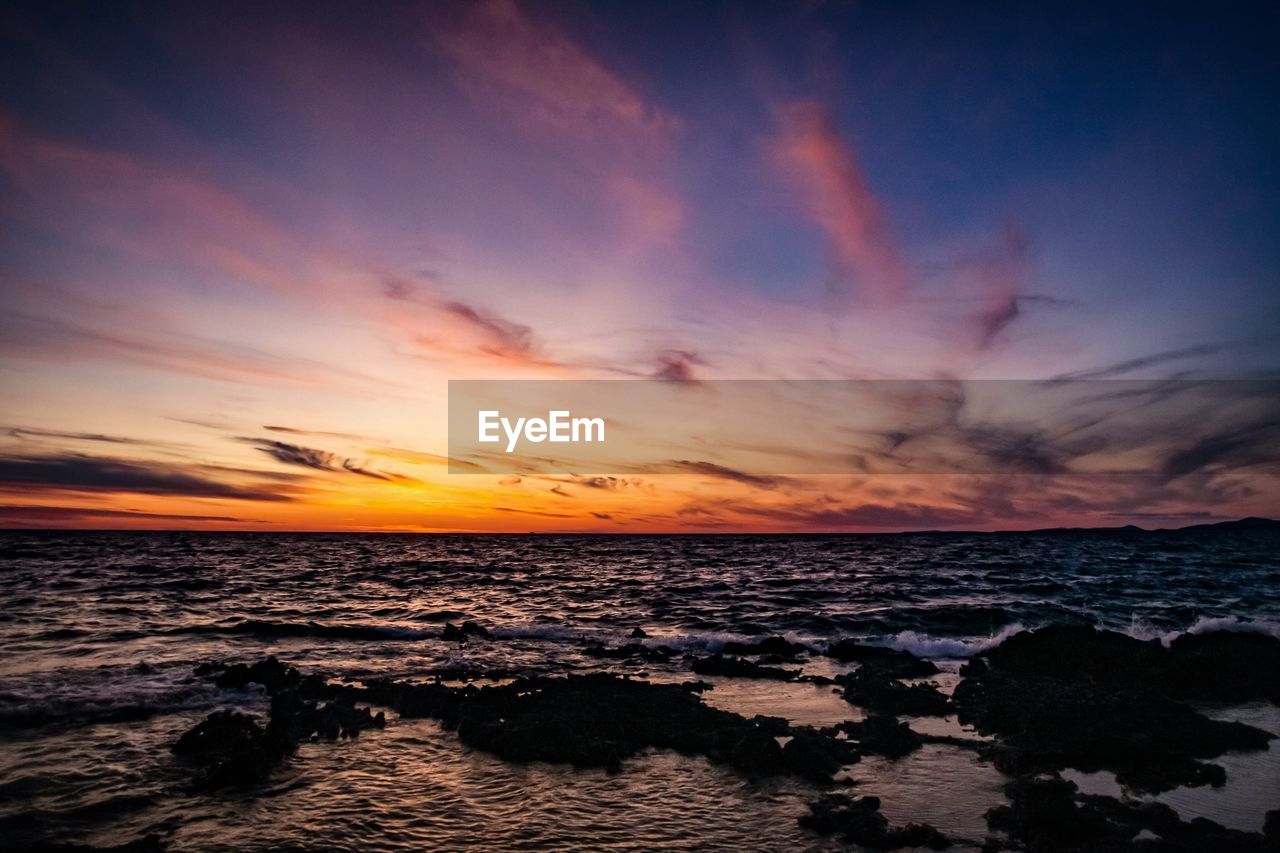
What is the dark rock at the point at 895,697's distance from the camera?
17.2 metres

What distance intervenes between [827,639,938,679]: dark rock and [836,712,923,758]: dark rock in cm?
665

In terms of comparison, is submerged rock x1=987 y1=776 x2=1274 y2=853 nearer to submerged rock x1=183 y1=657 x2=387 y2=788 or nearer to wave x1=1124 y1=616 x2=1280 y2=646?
submerged rock x1=183 y1=657 x2=387 y2=788

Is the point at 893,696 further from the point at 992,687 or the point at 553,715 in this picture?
the point at 553,715

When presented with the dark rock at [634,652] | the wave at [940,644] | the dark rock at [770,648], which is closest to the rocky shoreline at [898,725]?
the dark rock at [770,648]

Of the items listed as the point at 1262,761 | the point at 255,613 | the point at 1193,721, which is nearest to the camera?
the point at 1262,761

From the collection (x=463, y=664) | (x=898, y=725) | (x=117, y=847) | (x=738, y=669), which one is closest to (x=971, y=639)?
(x=738, y=669)

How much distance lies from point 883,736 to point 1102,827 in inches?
186

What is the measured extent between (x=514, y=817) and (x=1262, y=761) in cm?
1426

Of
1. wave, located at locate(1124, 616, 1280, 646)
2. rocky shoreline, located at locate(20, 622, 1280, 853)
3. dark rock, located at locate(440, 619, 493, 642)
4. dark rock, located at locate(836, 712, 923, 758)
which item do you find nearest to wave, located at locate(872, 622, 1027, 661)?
rocky shoreline, located at locate(20, 622, 1280, 853)

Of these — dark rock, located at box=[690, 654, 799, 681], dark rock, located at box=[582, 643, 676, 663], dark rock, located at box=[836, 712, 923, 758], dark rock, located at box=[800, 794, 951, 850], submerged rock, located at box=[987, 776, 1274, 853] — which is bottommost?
dark rock, located at box=[582, 643, 676, 663]

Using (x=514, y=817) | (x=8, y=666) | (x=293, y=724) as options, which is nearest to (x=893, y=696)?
(x=514, y=817)

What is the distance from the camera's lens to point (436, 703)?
17.5m

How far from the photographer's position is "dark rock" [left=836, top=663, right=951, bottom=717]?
17.2 metres

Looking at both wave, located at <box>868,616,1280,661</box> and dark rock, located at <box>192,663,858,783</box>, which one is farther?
A: wave, located at <box>868,616,1280,661</box>
